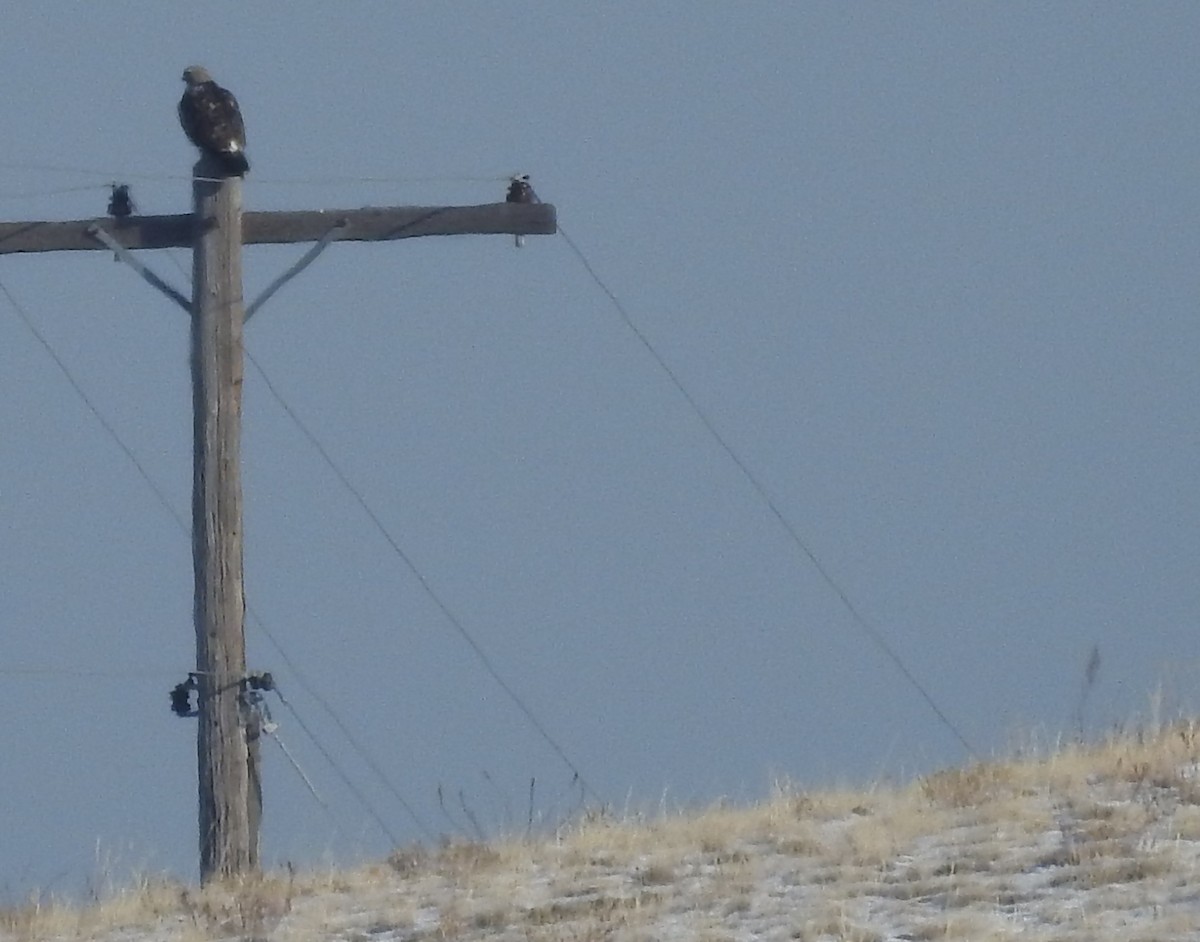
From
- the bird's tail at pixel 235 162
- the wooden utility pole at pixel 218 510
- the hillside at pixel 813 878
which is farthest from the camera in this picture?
the bird's tail at pixel 235 162

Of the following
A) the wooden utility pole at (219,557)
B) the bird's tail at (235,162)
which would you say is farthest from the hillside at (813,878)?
the bird's tail at (235,162)

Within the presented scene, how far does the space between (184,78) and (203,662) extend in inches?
116

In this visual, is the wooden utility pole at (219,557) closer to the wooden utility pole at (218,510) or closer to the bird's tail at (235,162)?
the wooden utility pole at (218,510)

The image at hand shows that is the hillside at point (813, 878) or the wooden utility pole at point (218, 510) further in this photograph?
the wooden utility pole at point (218, 510)

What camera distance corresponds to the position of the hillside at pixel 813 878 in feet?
27.6

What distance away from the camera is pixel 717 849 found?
10.2 m

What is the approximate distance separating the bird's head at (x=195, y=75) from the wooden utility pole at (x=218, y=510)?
81 cm

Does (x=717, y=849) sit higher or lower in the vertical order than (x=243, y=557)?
lower

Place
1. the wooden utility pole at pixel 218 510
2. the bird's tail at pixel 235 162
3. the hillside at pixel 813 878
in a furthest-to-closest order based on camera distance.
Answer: the bird's tail at pixel 235 162, the wooden utility pole at pixel 218 510, the hillside at pixel 813 878

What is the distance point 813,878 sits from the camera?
9367 mm

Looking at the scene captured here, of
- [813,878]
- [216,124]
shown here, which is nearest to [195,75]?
[216,124]

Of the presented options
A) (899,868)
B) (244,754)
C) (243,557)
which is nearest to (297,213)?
(243,557)

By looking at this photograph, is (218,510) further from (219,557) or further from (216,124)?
(216,124)

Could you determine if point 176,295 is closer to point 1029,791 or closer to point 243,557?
point 243,557
